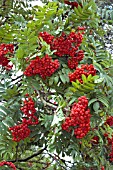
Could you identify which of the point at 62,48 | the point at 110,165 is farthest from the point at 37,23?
the point at 110,165

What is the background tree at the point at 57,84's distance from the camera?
5.18ft

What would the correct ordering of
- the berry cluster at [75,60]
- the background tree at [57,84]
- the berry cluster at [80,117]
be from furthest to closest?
the berry cluster at [75,60] → the background tree at [57,84] → the berry cluster at [80,117]

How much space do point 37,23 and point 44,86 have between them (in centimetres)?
33

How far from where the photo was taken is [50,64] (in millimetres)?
1656

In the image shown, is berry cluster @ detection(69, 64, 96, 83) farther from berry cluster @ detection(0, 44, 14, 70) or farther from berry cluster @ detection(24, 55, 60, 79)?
berry cluster @ detection(0, 44, 14, 70)

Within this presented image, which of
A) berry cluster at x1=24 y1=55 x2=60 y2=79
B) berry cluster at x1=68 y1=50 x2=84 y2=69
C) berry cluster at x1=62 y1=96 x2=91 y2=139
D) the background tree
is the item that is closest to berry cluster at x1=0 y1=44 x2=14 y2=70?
the background tree

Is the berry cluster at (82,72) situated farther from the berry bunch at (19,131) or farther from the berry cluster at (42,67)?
the berry bunch at (19,131)

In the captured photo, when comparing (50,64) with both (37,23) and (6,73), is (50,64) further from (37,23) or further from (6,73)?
(6,73)

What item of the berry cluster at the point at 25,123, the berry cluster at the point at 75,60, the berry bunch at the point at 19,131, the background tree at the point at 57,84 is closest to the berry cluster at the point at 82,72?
the background tree at the point at 57,84

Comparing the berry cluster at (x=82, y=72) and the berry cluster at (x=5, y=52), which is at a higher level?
the berry cluster at (x=5, y=52)

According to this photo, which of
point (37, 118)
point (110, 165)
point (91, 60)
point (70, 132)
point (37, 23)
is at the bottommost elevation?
point (110, 165)

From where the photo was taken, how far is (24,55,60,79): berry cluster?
1648mm

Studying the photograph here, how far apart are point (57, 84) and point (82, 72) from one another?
0.26 metres

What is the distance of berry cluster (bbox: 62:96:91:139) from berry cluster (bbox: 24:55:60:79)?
25 centimetres
